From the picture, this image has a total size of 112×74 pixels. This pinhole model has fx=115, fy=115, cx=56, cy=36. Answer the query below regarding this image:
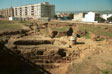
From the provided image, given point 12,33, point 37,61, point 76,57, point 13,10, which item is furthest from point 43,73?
point 13,10

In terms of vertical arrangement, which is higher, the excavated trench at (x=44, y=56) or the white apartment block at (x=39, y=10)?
the white apartment block at (x=39, y=10)

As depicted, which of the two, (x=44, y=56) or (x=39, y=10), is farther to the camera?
(x=39, y=10)

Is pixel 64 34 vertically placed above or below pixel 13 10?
below

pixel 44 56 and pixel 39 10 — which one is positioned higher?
pixel 39 10

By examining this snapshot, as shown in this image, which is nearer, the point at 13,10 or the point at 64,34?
the point at 64,34

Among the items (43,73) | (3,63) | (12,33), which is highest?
(12,33)

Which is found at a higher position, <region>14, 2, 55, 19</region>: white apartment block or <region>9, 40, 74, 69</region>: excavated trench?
<region>14, 2, 55, 19</region>: white apartment block

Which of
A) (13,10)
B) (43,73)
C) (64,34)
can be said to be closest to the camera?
(43,73)

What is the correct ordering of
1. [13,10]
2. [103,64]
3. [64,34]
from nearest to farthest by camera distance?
1. [103,64]
2. [64,34]
3. [13,10]

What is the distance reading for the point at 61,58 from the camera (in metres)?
10.3

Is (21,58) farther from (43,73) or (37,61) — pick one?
(43,73)

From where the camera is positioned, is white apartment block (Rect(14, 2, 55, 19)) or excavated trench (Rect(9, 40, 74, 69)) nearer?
excavated trench (Rect(9, 40, 74, 69))

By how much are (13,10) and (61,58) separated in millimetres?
62759

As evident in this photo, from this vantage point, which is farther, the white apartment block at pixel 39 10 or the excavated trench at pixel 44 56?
the white apartment block at pixel 39 10
